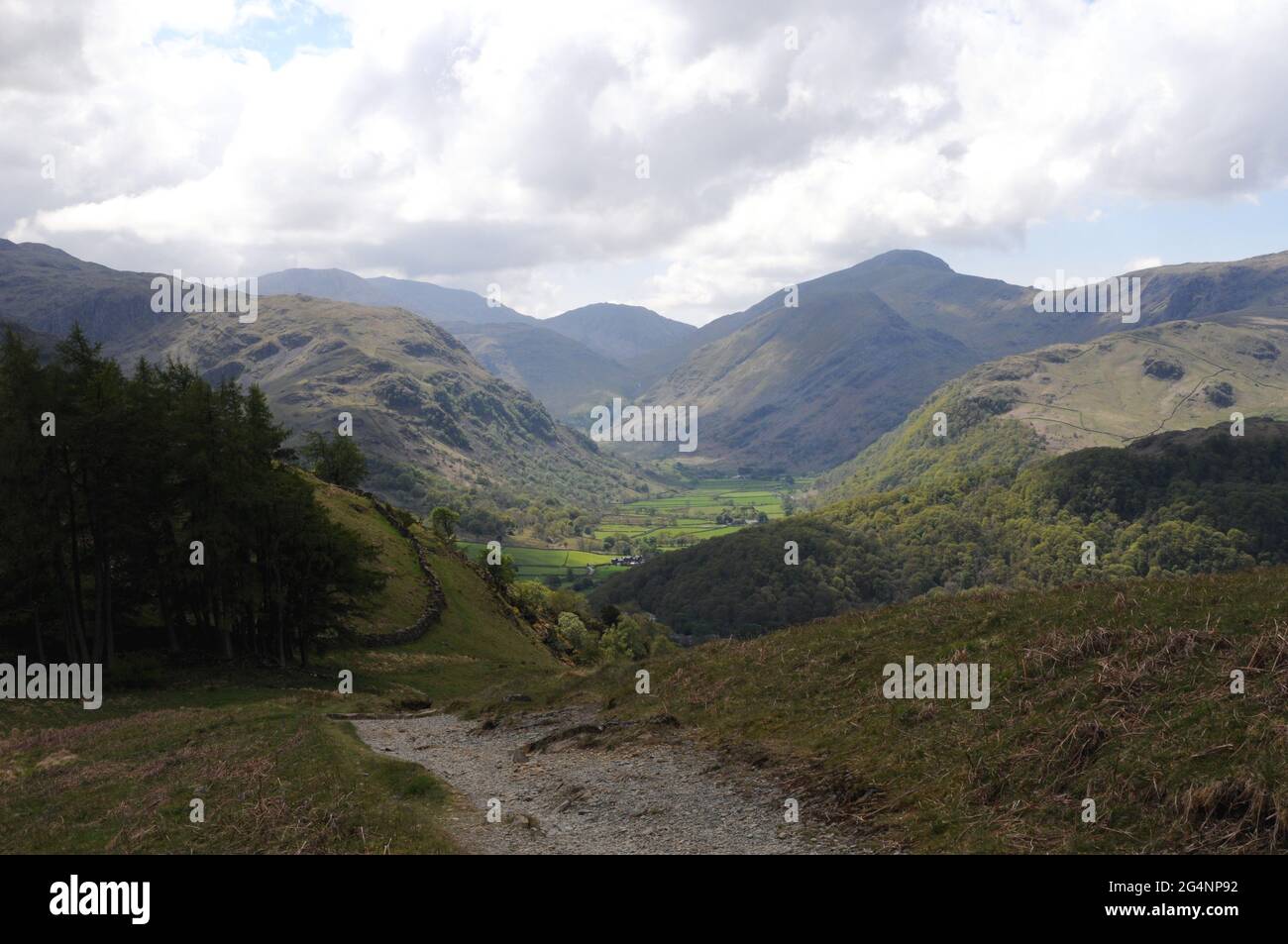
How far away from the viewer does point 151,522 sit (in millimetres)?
51312

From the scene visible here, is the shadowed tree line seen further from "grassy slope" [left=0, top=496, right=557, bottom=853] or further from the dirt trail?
the dirt trail

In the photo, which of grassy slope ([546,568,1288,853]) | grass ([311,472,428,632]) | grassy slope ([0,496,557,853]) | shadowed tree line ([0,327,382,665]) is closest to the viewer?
grassy slope ([546,568,1288,853])

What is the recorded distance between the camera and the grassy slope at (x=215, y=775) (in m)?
18.8

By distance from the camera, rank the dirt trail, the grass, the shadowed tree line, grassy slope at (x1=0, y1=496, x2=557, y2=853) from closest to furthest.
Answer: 1. the dirt trail
2. grassy slope at (x1=0, y1=496, x2=557, y2=853)
3. the shadowed tree line
4. the grass

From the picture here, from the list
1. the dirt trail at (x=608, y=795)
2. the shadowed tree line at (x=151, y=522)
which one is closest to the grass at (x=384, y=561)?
the shadowed tree line at (x=151, y=522)

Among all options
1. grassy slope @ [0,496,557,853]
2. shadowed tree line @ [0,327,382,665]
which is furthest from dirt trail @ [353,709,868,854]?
shadowed tree line @ [0,327,382,665]

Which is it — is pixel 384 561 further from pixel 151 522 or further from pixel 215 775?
pixel 215 775

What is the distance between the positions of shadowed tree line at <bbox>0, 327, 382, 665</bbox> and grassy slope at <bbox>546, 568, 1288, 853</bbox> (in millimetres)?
36433

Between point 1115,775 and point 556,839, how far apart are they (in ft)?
38.1

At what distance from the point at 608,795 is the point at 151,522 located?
1713 inches

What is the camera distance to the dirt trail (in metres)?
17.0

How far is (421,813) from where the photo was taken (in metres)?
20.3

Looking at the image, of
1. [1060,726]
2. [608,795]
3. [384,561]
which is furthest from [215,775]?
[384,561]
